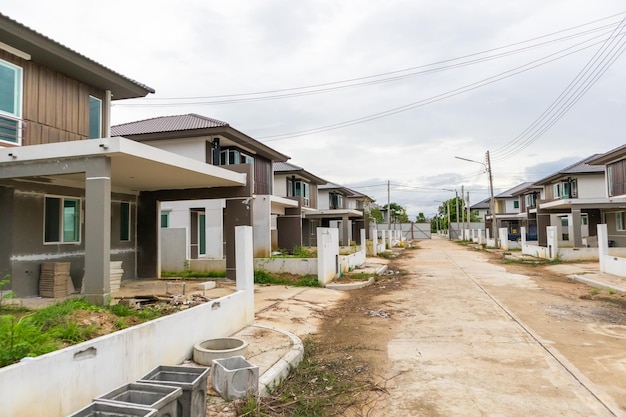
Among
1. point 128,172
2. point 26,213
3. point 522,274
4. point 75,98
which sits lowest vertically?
point 522,274

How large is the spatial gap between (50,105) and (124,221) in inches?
174

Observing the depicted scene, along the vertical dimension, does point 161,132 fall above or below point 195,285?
above

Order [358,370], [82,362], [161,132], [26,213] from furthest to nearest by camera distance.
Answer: [161,132]
[26,213]
[358,370]
[82,362]

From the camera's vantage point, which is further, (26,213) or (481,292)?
(481,292)

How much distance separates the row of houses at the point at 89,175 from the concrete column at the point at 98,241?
2cm

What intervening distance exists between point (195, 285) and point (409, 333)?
21.5ft

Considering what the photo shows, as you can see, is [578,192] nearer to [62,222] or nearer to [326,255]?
[326,255]

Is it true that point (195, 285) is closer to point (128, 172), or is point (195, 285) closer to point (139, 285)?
point (139, 285)

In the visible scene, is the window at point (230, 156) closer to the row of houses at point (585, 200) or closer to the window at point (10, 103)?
the window at point (10, 103)

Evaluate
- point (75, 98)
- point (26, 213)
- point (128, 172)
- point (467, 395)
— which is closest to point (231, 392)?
point (467, 395)

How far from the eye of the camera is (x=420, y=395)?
496 centimetres

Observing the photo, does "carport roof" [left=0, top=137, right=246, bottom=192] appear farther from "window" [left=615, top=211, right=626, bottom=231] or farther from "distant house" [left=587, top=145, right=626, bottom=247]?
"window" [left=615, top=211, right=626, bottom=231]

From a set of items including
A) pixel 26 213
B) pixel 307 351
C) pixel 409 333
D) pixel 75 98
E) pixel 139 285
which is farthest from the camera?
pixel 139 285

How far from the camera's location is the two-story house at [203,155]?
54.3 feet
